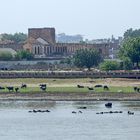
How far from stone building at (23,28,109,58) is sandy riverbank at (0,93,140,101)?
64.7 m

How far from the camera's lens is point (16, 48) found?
559ft

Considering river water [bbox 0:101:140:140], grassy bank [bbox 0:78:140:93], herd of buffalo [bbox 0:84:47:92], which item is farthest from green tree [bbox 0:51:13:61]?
river water [bbox 0:101:140:140]

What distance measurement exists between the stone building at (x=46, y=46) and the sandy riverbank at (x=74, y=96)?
64690 millimetres

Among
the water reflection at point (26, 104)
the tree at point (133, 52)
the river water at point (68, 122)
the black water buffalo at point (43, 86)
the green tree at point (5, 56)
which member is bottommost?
the river water at point (68, 122)

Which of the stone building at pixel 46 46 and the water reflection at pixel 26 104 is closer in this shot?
the water reflection at pixel 26 104

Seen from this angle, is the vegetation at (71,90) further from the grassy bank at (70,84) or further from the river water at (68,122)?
the river water at (68,122)

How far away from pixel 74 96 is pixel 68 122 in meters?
20.7

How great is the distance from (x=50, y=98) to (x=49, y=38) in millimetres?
85852

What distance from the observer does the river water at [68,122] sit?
65.1m

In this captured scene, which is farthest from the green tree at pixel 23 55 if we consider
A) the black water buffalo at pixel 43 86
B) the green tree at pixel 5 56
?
the black water buffalo at pixel 43 86

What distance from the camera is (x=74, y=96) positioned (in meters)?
93.4

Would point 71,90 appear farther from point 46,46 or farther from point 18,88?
point 46,46

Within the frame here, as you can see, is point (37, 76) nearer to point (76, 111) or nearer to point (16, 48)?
point (76, 111)

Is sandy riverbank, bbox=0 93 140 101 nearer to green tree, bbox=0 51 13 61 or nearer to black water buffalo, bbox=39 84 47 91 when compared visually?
black water buffalo, bbox=39 84 47 91
